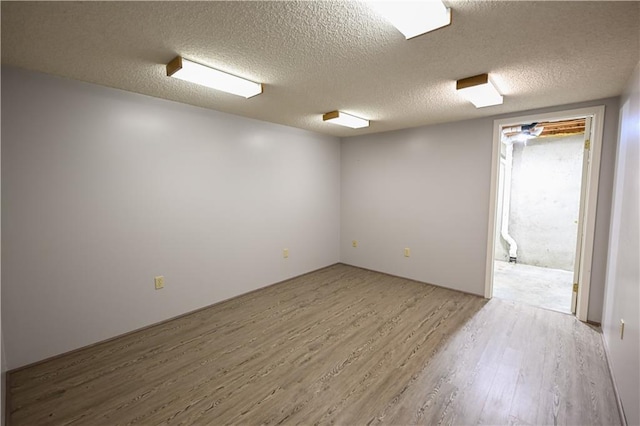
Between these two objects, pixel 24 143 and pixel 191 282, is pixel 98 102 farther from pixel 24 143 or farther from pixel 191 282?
pixel 191 282

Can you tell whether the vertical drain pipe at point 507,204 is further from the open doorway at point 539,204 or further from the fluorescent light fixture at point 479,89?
the fluorescent light fixture at point 479,89

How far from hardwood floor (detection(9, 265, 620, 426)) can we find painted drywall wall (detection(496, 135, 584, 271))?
2642 millimetres

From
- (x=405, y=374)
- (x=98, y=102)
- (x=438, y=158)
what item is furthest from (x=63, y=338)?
(x=438, y=158)

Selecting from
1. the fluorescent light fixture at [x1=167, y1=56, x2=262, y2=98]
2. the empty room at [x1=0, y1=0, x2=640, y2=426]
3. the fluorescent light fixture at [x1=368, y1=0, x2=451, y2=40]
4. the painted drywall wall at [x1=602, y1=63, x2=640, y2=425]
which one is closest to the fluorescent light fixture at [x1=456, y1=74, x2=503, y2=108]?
the empty room at [x1=0, y1=0, x2=640, y2=426]

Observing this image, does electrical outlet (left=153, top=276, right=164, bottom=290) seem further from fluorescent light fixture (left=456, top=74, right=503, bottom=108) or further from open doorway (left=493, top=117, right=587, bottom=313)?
open doorway (left=493, top=117, right=587, bottom=313)

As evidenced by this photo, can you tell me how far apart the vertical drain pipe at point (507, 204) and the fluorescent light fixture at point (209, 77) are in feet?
17.7

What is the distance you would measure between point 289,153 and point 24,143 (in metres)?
2.79

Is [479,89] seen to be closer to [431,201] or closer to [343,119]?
[343,119]

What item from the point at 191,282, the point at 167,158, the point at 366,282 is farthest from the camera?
the point at 366,282

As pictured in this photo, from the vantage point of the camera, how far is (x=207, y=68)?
2049 millimetres

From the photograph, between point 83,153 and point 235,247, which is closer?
point 83,153

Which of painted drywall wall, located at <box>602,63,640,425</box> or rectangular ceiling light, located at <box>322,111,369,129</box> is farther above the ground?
rectangular ceiling light, located at <box>322,111,369,129</box>

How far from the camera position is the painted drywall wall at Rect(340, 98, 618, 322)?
2992 millimetres

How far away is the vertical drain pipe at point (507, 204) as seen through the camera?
18.6 feet
